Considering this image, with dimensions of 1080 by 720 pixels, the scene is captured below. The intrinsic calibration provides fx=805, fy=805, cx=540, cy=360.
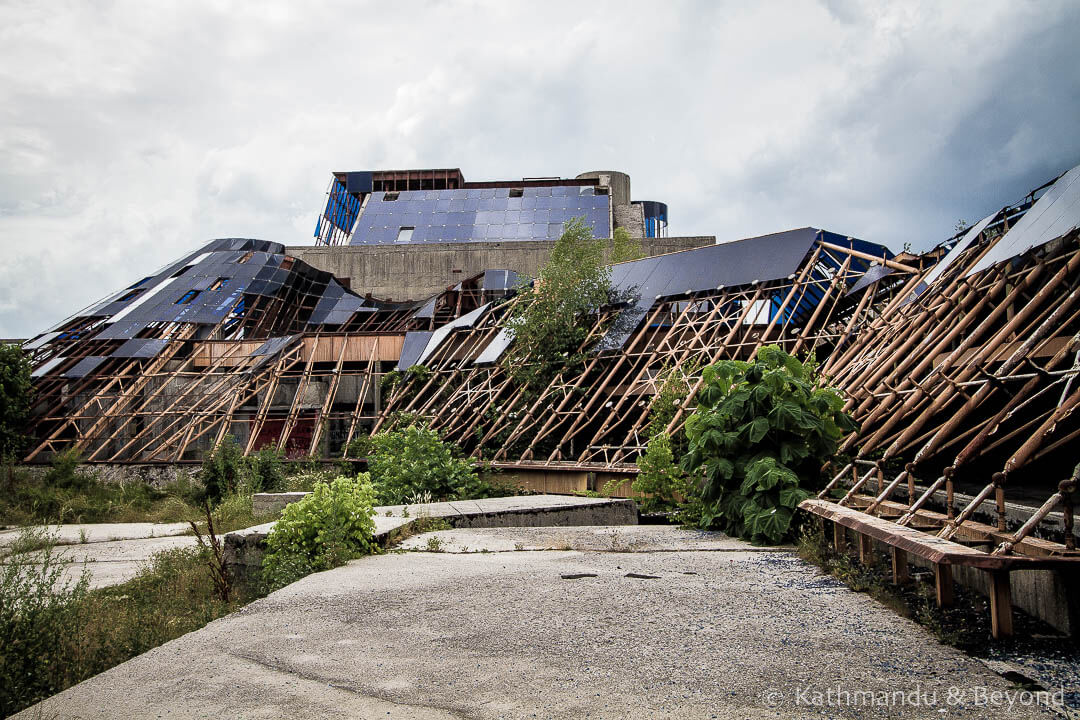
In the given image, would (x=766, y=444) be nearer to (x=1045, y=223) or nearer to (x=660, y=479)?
(x=660, y=479)

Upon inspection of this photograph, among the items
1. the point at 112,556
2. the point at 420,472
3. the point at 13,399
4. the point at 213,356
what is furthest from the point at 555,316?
the point at 13,399

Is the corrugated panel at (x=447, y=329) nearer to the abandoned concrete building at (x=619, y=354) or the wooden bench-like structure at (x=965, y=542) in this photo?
the abandoned concrete building at (x=619, y=354)

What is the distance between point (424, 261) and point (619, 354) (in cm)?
1582

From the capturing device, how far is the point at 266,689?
14.2 feet

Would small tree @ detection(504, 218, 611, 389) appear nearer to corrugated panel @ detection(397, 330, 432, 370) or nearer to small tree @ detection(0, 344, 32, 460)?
corrugated panel @ detection(397, 330, 432, 370)

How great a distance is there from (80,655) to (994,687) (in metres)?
5.63

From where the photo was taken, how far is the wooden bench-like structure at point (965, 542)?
16.5ft

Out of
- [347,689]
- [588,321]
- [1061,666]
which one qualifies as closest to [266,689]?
[347,689]

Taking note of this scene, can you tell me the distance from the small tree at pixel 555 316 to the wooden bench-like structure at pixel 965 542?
1203cm

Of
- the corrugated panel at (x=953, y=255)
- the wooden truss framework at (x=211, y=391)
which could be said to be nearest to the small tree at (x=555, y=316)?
the wooden truss framework at (x=211, y=391)

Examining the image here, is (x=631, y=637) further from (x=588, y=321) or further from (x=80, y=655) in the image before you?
(x=588, y=321)

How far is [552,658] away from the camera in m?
4.80

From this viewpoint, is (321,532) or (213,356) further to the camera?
(213,356)

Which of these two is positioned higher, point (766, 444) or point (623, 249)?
point (623, 249)
